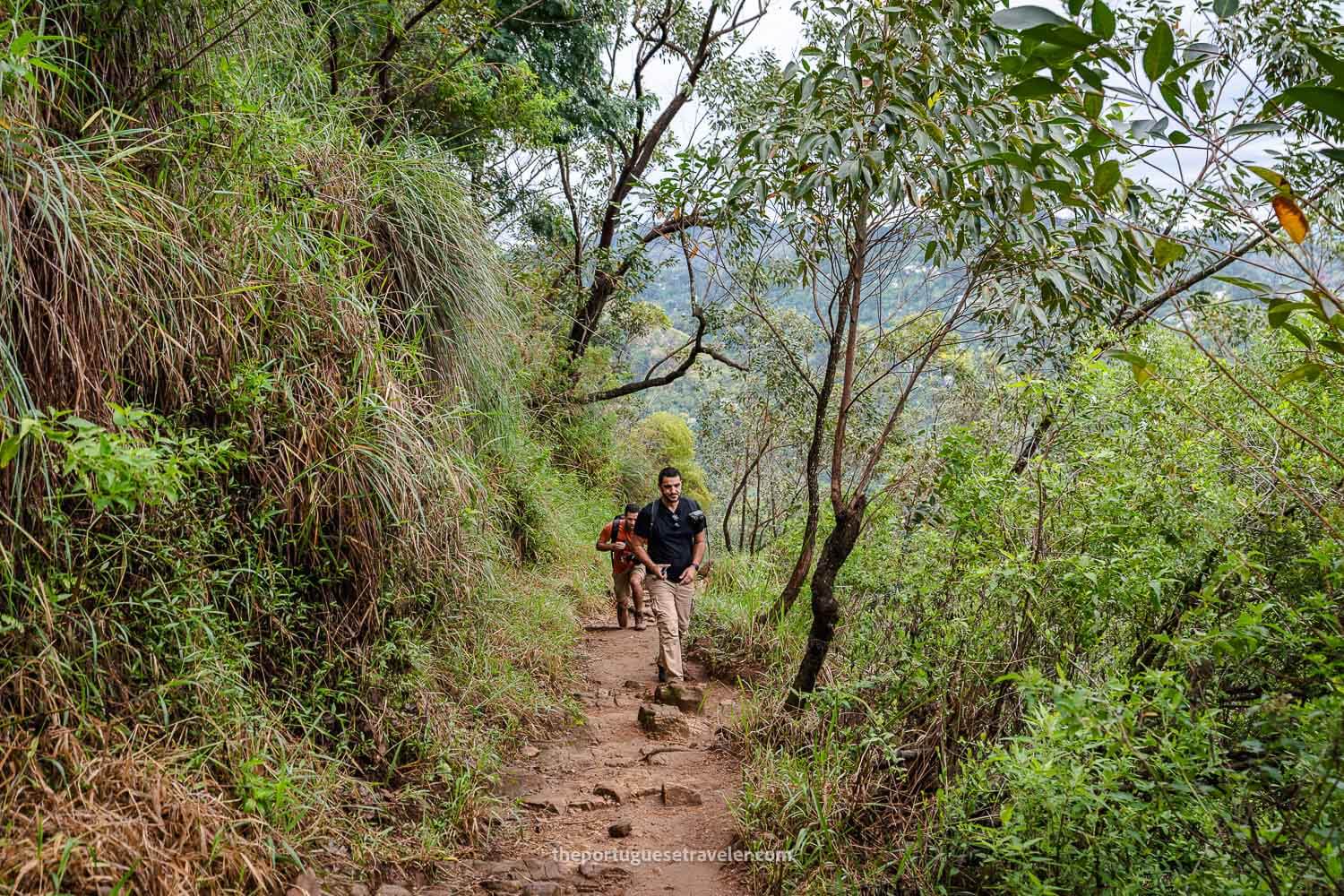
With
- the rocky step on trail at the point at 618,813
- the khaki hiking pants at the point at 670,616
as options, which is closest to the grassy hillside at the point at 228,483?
the rocky step on trail at the point at 618,813

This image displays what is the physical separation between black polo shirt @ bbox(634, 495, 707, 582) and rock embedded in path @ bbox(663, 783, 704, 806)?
7.39 ft

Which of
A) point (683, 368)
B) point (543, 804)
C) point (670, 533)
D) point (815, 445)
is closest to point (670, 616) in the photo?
point (670, 533)

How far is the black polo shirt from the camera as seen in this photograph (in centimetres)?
675

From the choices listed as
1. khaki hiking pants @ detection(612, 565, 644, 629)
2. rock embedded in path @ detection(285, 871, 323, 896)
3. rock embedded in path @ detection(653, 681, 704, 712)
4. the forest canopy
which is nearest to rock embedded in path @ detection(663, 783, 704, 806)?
the forest canopy

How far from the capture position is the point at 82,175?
3205 mm

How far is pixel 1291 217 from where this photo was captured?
186 cm

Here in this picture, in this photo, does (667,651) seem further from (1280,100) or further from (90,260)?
(1280,100)

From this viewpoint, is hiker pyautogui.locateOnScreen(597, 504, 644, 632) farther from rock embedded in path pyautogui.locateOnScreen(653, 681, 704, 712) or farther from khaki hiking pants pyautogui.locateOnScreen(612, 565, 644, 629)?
rock embedded in path pyautogui.locateOnScreen(653, 681, 704, 712)

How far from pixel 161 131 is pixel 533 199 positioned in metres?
8.42

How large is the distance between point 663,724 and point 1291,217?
476 centimetres

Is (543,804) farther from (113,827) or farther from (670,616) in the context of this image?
(113,827)

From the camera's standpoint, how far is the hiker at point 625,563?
8258mm

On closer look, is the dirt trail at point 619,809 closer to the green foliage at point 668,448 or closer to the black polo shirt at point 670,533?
the black polo shirt at point 670,533

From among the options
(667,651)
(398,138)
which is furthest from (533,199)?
(667,651)
